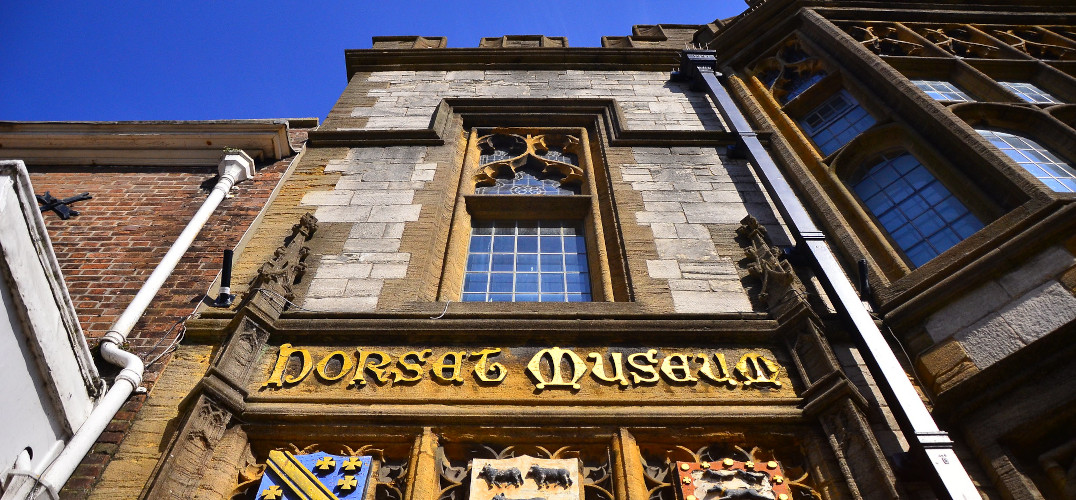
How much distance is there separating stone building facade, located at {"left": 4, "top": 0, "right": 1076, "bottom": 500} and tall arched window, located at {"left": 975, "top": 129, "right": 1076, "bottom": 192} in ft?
0.12

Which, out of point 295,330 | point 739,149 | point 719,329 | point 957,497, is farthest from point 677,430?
point 739,149

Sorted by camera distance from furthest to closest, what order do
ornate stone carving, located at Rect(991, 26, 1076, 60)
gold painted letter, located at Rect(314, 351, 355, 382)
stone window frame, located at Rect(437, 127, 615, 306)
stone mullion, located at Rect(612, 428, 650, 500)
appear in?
ornate stone carving, located at Rect(991, 26, 1076, 60) < stone window frame, located at Rect(437, 127, 615, 306) < gold painted letter, located at Rect(314, 351, 355, 382) < stone mullion, located at Rect(612, 428, 650, 500)

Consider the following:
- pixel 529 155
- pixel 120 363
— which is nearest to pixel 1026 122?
pixel 529 155

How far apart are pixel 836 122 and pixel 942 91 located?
1348mm

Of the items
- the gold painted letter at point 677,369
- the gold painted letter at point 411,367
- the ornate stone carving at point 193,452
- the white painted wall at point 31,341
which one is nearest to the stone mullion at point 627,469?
the gold painted letter at point 677,369

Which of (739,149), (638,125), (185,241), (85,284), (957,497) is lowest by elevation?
(957,497)

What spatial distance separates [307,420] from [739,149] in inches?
246

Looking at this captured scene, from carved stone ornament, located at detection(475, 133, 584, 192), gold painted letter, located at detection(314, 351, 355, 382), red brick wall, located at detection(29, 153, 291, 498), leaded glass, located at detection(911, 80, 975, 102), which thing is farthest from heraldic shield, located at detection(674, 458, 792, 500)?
leaded glass, located at detection(911, 80, 975, 102)

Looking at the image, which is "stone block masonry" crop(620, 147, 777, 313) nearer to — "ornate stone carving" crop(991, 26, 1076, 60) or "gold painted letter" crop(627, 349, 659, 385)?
"gold painted letter" crop(627, 349, 659, 385)

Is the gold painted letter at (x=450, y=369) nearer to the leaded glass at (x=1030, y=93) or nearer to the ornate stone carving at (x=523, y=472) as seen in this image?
the ornate stone carving at (x=523, y=472)

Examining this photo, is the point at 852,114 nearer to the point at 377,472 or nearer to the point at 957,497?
the point at 957,497

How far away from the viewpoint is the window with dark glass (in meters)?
7.44

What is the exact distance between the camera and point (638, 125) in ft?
33.4

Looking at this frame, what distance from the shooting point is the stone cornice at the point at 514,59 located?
1227cm
